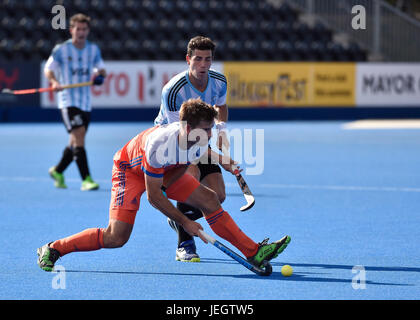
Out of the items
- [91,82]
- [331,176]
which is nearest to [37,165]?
[91,82]

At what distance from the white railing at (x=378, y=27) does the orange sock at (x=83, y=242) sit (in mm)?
16829

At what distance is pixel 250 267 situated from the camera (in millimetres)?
5320

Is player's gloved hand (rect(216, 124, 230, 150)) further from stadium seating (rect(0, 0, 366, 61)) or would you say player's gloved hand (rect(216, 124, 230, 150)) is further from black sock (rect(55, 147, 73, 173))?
stadium seating (rect(0, 0, 366, 61))

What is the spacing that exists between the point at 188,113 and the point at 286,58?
16.9 meters

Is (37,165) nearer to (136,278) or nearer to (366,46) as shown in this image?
(136,278)

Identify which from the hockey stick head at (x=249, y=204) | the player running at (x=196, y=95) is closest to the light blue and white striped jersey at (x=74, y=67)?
the player running at (x=196, y=95)

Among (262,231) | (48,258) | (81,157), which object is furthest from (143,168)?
(81,157)

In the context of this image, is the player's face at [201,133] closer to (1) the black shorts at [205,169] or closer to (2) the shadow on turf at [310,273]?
(2) the shadow on turf at [310,273]

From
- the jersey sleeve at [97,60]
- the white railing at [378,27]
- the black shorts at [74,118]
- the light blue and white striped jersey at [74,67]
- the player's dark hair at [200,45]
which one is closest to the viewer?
the player's dark hair at [200,45]

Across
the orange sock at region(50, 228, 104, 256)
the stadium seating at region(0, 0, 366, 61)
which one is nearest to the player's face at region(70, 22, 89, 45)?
the orange sock at region(50, 228, 104, 256)

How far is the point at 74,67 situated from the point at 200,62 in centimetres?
450

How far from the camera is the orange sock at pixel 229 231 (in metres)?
5.32
